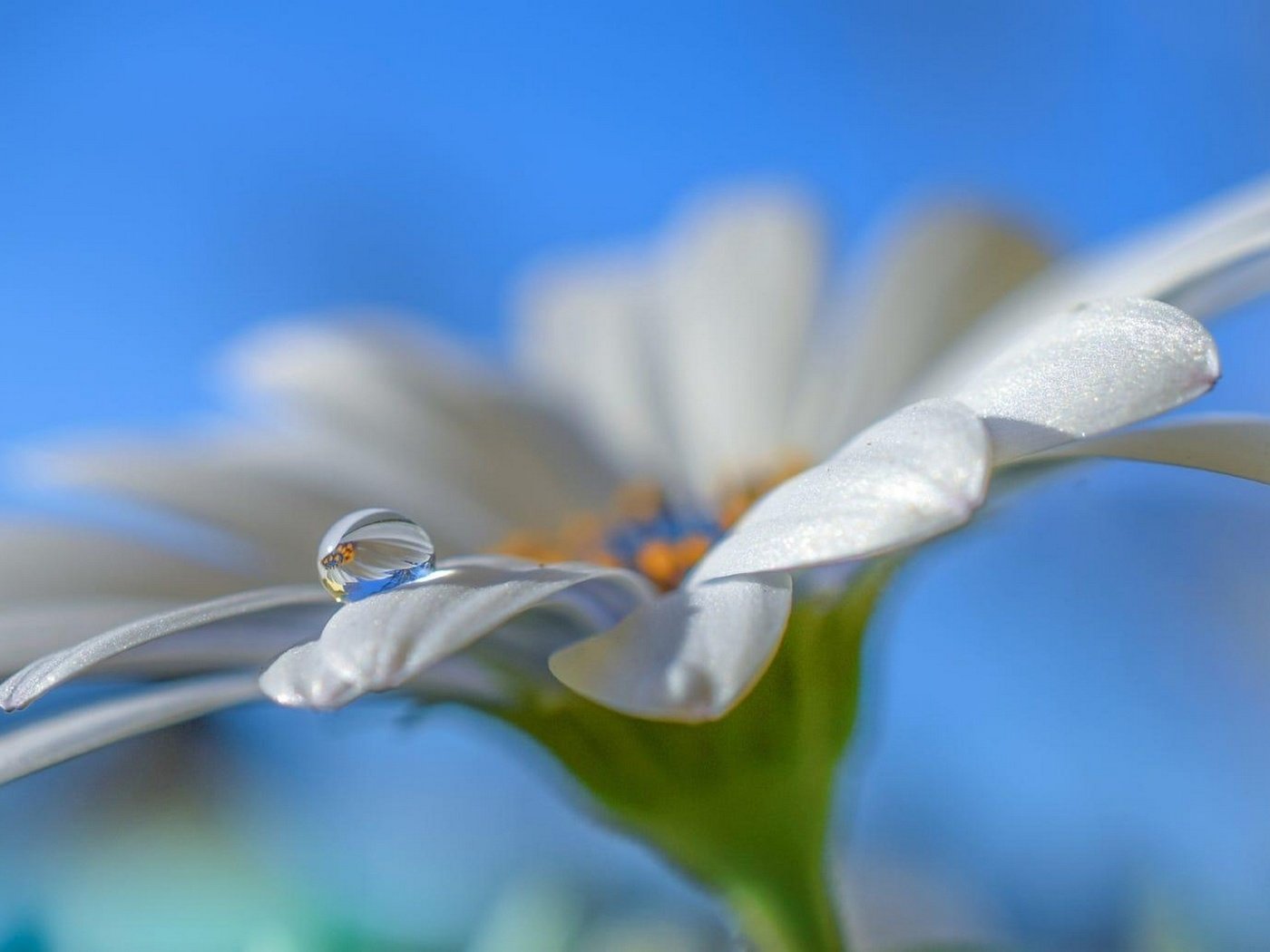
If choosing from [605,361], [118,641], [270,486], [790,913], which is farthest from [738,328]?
[118,641]

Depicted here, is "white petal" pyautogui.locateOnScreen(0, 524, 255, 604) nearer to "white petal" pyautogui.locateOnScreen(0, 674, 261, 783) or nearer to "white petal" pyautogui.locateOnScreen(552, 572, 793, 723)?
"white petal" pyautogui.locateOnScreen(0, 674, 261, 783)

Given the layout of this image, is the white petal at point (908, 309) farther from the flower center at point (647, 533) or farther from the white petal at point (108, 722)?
the white petal at point (108, 722)

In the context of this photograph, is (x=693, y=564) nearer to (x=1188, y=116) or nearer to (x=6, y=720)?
(x=6, y=720)

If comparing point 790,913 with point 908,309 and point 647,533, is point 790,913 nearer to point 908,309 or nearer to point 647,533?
point 647,533

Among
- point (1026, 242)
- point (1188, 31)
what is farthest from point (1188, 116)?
point (1026, 242)

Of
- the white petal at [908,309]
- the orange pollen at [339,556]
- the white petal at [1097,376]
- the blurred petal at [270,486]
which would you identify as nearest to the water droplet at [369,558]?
the orange pollen at [339,556]

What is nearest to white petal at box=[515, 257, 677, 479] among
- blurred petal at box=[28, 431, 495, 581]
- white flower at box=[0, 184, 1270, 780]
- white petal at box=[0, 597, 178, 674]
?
white flower at box=[0, 184, 1270, 780]
